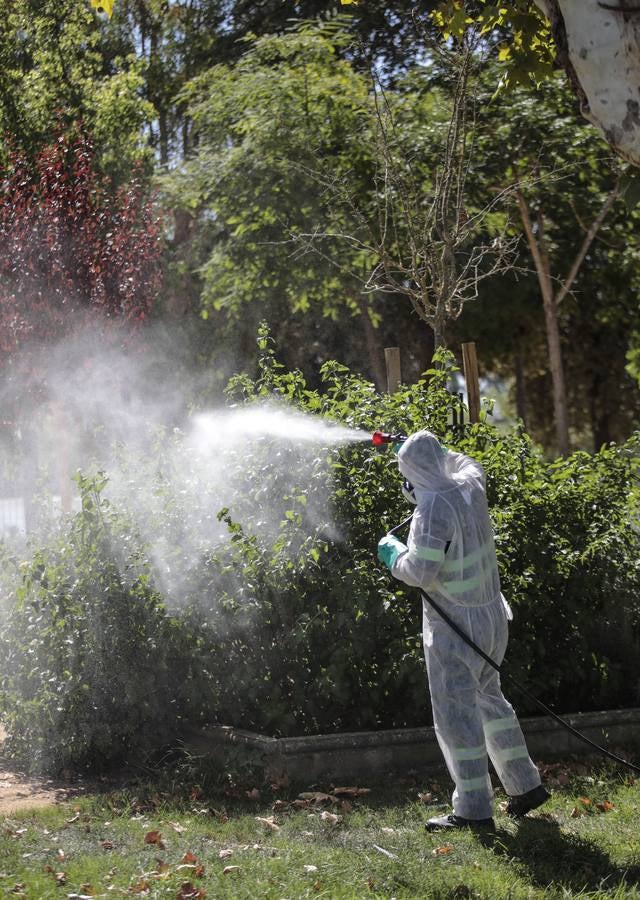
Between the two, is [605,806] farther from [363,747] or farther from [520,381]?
A: [520,381]

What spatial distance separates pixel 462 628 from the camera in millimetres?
5363

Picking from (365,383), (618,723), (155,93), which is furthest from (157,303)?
(618,723)

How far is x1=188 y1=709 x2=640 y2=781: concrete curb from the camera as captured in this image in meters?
6.28

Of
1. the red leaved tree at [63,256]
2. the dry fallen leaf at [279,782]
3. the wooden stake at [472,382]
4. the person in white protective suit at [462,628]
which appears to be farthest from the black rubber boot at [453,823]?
the red leaved tree at [63,256]

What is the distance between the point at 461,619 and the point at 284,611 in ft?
5.48

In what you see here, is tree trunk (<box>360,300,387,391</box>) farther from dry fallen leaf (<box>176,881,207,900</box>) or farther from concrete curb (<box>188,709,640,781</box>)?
dry fallen leaf (<box>176,881,207,900</box>)

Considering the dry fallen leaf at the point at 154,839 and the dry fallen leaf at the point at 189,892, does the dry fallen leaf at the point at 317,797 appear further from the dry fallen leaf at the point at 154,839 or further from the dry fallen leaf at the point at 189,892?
the dry fallen leaf at the point at 189,892

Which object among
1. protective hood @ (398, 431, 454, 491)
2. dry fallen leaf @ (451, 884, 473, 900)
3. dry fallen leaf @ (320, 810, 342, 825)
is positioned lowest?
dry fallen leaf @ (320, 810, 342, 825)

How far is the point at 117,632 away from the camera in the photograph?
21.9 feet

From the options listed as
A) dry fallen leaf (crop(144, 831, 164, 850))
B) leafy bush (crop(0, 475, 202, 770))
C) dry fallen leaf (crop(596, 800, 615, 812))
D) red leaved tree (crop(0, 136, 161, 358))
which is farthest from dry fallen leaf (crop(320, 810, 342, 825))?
red leaved tree (crop(0, 136, 161, 358))

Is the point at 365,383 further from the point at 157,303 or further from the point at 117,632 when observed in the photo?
the point at 157,303

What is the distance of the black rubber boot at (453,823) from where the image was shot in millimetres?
5289

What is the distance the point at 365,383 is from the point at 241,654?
1.90 m

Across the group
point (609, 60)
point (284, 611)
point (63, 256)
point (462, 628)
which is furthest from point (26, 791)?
Result: point (63, 256)
